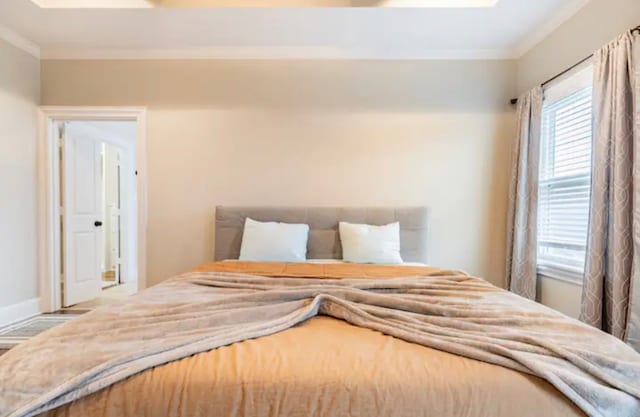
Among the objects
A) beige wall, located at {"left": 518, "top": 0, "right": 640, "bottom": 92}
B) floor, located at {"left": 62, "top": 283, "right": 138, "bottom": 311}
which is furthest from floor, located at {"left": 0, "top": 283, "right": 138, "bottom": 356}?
beige wall, located at {"left": 518, "top": 0, "right": 640, "bottom": 92}

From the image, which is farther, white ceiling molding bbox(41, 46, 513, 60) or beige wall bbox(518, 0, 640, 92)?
white ceiling molding bbox(41, 46, 513, 60)

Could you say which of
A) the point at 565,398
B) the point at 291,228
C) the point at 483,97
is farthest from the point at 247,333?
the point at 483,97

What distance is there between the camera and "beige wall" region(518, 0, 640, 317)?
2.11 m

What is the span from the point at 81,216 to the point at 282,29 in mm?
2744

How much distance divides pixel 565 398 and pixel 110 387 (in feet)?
3.92

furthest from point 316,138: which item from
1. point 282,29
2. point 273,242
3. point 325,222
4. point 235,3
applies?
point 235,3

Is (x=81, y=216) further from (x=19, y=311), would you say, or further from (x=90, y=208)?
(x=19, y=311)

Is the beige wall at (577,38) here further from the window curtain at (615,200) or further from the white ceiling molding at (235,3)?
the white ceiling molding at (235,3)

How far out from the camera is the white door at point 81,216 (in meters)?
3.39

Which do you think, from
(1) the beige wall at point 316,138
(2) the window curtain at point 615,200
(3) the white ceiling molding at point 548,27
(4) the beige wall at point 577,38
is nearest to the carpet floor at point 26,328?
(1) the beige wall at point 316,138

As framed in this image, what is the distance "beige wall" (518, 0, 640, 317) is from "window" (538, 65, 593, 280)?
0.12 meters

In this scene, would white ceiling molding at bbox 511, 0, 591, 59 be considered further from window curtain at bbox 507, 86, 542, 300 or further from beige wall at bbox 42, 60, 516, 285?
window curtain at bbox 507, 86, 542, 300

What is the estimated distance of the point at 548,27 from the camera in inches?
107

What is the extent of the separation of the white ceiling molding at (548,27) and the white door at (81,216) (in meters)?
4.28
